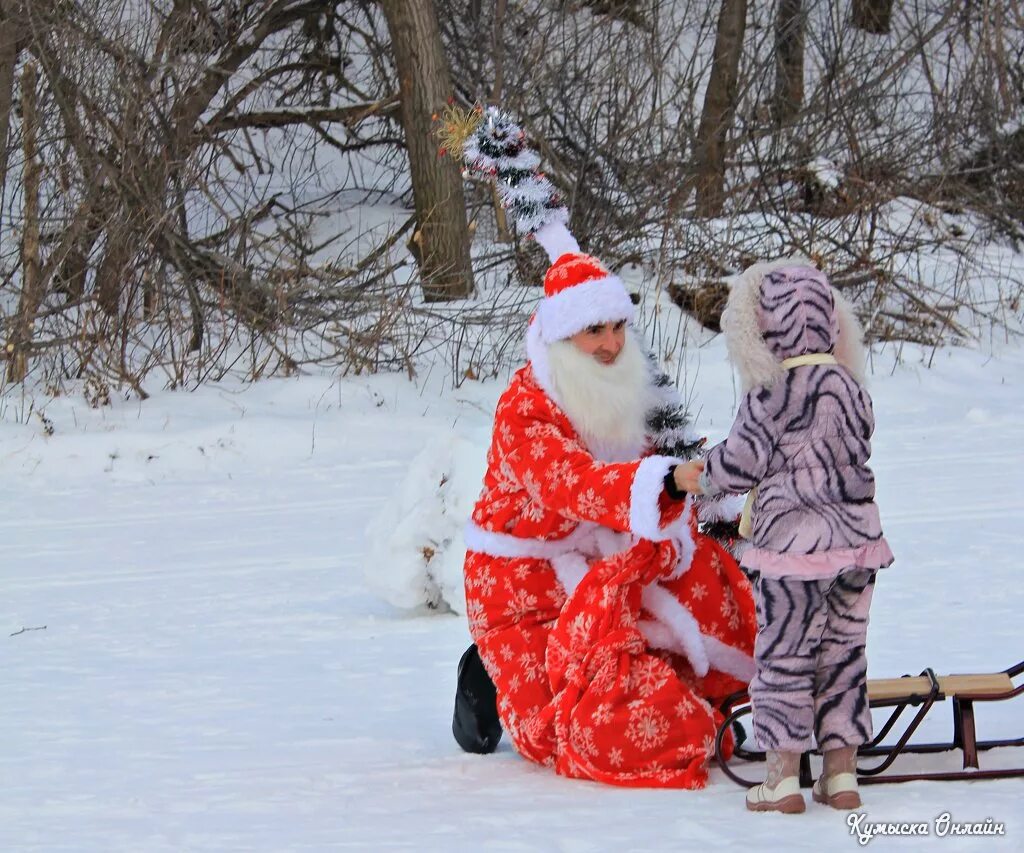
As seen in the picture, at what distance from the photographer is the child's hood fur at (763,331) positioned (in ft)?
10.3

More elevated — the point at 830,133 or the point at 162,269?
the point at 830,133

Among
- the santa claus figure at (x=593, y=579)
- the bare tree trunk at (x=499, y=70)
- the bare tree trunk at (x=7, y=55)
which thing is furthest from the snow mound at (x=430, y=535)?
the bare tree trunk at (x=499, y=70)

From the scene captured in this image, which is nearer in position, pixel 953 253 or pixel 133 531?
pixel 133 531

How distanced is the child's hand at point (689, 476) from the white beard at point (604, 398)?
1.26 feet

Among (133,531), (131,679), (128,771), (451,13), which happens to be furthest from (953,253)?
(128,771)

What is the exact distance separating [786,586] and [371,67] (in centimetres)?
1268

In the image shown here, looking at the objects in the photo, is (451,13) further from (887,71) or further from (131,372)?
(131,372)

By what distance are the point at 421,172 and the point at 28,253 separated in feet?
10.0

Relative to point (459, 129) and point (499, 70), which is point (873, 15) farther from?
point (459, 129)

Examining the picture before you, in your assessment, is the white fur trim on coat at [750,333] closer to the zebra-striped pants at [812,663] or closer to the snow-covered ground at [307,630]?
the zebra-striped pants at [812,663]

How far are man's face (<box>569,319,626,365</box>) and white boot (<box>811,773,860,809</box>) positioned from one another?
114cm

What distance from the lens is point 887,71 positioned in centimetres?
1347

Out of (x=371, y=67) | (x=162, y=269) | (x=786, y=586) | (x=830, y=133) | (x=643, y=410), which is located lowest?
(x=786, y=586)

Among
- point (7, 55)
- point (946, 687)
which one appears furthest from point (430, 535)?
point (7, 55)
